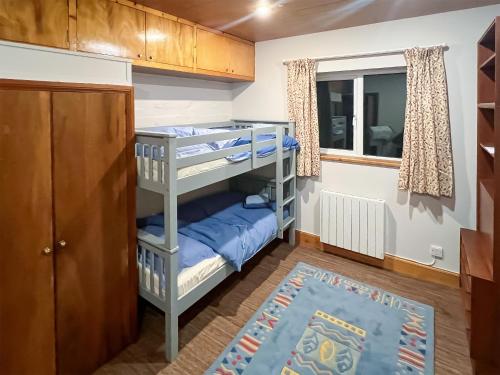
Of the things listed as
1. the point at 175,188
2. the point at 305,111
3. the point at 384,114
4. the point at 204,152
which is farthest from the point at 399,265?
the point at 175,188

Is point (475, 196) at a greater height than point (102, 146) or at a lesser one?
lesser

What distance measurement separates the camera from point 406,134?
2.65 meters

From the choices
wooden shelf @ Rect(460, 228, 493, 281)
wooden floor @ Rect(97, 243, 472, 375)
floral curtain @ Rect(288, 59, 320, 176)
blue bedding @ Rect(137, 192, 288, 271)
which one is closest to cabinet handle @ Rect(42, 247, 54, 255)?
blue bedding @ Rect(137, 192, 288, 271)

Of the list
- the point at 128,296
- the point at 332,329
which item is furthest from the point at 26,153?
the point at 332,329

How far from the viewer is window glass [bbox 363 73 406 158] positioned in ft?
9.50

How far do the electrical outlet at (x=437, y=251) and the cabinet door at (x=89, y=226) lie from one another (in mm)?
2556

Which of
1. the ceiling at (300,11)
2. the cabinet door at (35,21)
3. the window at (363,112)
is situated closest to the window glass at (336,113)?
the window at (363,112)

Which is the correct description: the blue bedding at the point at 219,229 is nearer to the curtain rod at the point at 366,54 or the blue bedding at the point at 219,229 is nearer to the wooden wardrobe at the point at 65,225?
the wooden wardrobe at the point at 65,225

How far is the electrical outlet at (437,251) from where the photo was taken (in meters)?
2.75

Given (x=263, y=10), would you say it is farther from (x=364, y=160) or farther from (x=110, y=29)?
(x=364, y=160)

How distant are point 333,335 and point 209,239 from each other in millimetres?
1090

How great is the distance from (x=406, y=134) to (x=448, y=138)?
31cm

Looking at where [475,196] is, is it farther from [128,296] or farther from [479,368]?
[128,296]

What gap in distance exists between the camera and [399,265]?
9.71ft
